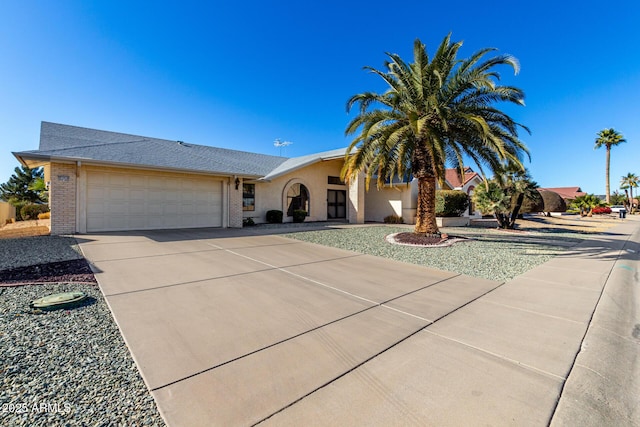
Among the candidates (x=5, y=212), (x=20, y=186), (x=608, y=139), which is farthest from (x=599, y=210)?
(x=20, y=186)

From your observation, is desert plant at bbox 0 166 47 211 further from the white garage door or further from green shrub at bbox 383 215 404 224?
green shrub at bbox 383 215 404 224

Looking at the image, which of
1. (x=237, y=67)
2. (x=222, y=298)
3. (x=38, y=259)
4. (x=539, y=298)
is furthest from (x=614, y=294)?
(x=237, y=67)

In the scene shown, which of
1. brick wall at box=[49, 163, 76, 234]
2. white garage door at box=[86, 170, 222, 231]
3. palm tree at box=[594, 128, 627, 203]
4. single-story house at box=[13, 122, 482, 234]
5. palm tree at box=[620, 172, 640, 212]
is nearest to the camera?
brick wall at box=[49, 163, 76, 234]

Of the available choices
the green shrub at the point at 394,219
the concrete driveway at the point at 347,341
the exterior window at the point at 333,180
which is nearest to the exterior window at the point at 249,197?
the exterior window at the point at 333,180

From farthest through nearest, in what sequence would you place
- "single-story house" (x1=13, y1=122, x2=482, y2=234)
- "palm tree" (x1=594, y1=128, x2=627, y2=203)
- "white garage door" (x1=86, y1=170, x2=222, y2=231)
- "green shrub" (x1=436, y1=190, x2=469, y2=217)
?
"palm tree" (x1=594, y1=128, x2=627, y2=203)
"green shrub" (x1=436, y1=190, x2=469, y2=217)
"white garage door" (x1=86, y1=170, x2=222, y2=231)
"single-story house" (x1=13, y1=122, x2=482, y2=234)

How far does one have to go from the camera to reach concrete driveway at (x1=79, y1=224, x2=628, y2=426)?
7.48 ft

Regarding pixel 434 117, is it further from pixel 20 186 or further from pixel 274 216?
pixel 20 186

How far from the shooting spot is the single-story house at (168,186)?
440 inches

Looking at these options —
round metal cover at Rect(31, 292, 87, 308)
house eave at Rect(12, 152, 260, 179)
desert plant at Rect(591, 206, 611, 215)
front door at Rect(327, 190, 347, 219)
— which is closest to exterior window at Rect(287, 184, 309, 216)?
front door at Rect(327, 190, 347, 219)

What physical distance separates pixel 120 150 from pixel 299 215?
33.2 feet

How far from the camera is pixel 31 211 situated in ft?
70.5

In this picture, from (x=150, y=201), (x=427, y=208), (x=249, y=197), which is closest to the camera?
(x=427, y=208)

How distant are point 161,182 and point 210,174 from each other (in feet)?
7.33

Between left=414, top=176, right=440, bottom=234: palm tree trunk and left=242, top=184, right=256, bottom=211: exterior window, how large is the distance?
33.5 feet
